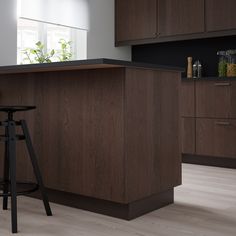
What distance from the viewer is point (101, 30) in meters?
5.34

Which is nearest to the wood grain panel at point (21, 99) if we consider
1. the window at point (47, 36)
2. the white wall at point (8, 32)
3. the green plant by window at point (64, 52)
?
the white wall at point (8, 32)

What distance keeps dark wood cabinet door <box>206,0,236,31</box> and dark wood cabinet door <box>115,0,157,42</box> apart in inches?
Answer: 29.7

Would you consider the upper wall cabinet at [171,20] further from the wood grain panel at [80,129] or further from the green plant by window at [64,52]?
the wood grain panel at [80,129]

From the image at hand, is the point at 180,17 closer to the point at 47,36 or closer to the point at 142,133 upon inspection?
the point at 47,36

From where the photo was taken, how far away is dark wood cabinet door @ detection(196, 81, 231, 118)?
4.26 meters

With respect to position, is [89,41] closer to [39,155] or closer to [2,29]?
[2,29]

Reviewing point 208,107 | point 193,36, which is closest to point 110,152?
point 208,107

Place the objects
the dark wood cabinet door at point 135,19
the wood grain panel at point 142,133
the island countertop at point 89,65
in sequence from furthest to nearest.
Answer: the dark wood cabinet door at point 135,19
the wood grain panel at point 142,133
the island countertop at point 89,65

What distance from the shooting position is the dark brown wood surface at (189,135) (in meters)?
4.54

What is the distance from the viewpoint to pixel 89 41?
17.1 ft

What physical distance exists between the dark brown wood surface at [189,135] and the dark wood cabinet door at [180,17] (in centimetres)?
104

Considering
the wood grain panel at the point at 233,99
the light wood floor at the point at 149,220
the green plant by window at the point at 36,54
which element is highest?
the green plant by window at the point at 36,54

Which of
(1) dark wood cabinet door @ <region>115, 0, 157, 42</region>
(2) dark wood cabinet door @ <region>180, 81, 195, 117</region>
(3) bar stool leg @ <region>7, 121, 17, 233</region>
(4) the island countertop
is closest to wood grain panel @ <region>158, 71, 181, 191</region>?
(4) the island countertop

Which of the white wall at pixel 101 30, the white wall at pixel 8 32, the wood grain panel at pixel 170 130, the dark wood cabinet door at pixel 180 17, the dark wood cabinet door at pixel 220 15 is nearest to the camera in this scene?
the wood grain panel at pixel 170 130
